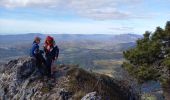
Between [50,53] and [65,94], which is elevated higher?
[50,53]

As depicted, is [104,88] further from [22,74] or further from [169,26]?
[169,26]

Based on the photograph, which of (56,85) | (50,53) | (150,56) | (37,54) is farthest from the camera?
(150,56)

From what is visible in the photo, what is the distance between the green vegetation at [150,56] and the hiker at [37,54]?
16360mm

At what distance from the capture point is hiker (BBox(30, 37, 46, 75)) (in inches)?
793

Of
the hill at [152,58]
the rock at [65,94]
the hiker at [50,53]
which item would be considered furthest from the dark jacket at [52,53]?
the hill at [152,58]

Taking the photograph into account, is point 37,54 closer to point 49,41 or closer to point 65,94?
point 49,41

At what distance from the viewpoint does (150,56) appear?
3591cm

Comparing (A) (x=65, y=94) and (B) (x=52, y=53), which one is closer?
(A) (x=65, y=94)

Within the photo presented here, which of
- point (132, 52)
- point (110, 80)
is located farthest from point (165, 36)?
point (110, 80)

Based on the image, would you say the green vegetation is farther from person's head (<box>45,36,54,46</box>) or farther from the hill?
person's head (<box>45,36,54,46</box>)

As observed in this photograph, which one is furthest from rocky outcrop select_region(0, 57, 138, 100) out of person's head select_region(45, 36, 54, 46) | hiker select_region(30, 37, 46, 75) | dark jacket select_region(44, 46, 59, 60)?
person's head select_region(45, 36, 54, 46)

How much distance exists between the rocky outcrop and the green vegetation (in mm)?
13098

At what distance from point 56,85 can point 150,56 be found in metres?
18.9

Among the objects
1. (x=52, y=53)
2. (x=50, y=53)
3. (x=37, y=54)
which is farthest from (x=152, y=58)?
(x=37, y=54)
